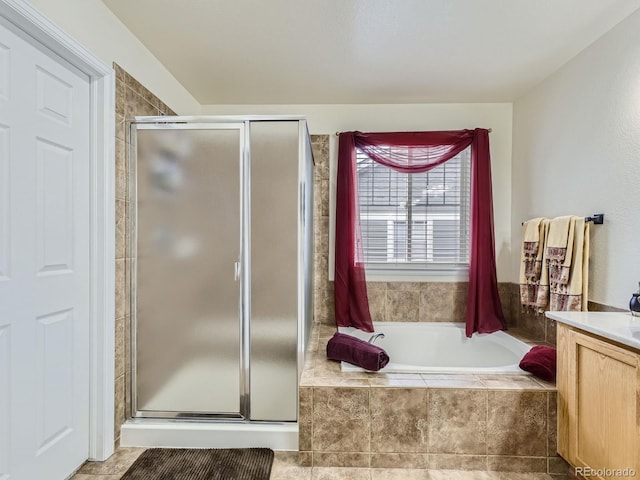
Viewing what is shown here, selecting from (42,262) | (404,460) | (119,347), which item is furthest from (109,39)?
(404,460)

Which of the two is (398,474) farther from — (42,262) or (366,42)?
(366,42)

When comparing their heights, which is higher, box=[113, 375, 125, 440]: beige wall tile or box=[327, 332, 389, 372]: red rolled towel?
box=[327, 332, 389, 372]: red rolled towel

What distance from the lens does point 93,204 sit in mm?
1847

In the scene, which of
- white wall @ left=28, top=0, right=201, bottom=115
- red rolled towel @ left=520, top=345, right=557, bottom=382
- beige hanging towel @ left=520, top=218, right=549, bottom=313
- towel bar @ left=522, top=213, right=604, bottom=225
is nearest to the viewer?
white wall @ left=28, top=0, right=201, bottom=115

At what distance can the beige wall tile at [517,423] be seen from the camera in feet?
6.03

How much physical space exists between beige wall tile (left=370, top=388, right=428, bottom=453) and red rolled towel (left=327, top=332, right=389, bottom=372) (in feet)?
0.60

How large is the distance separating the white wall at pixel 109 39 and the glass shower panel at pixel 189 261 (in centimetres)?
40

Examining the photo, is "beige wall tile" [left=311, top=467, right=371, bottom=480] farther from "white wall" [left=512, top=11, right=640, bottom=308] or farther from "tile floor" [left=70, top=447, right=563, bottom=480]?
"white wall" [left=512, top=11, right=640, bottom=308]

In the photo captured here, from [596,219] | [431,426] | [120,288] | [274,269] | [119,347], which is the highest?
[596,219]

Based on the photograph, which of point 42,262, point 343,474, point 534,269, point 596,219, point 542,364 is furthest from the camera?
point 534,269

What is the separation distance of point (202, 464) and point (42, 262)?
132 cm

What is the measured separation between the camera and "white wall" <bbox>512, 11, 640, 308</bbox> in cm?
188

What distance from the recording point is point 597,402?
1564 mm

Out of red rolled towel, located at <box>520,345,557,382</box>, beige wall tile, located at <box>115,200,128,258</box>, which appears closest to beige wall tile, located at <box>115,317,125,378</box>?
beige wall tile, located at <box>115,200,128,258</box>
